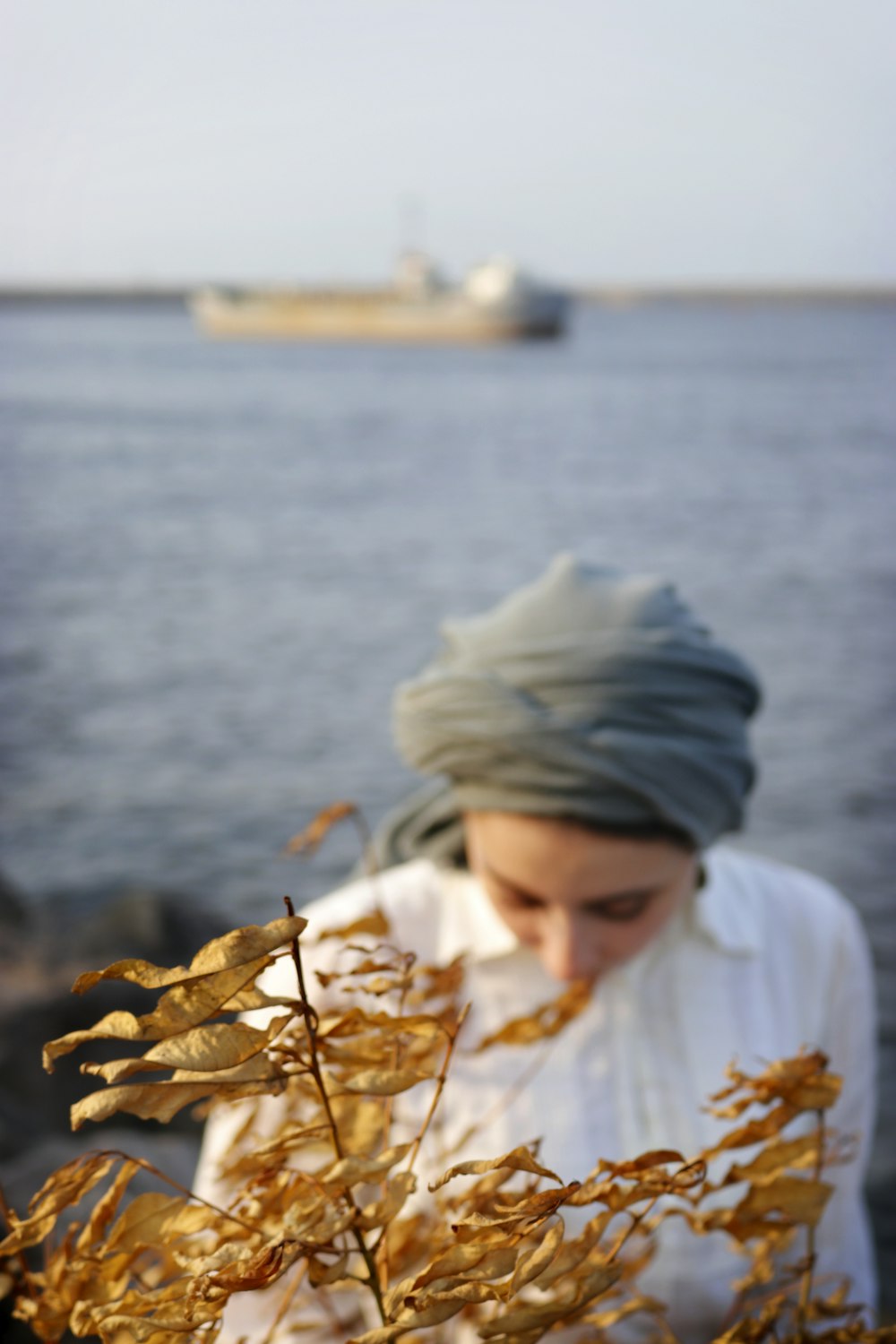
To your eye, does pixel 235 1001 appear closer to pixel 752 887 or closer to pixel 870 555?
pixel 752 887

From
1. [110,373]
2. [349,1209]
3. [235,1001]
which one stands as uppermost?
[235,1001]

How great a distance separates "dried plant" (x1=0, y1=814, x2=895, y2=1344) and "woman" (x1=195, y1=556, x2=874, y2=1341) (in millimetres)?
774

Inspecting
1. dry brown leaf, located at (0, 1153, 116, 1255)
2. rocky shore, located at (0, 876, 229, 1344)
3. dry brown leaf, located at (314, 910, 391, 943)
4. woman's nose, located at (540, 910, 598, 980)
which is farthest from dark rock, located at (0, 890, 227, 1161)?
dry brown leaf, located at (0, 1153, 116, 1255)

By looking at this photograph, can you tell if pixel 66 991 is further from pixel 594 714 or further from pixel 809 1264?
pixel 809 1264

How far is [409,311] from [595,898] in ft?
274

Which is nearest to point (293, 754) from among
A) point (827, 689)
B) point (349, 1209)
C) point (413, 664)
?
point (413, 664)

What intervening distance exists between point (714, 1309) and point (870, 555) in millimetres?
15561

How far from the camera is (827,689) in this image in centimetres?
1127

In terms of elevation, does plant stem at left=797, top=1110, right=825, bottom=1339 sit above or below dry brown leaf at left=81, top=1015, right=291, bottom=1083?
below

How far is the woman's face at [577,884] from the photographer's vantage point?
1.75 m

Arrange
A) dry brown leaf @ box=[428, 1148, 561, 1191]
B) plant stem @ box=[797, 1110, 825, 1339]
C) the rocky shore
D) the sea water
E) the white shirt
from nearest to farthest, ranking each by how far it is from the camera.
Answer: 1. dry brown leaf @ box=[428, 1148, 561, 1191]
2. plant stem @ box=[797, 1110, 825, 1339]
3. the white shirt
4. the rocky shore
5. the sea water

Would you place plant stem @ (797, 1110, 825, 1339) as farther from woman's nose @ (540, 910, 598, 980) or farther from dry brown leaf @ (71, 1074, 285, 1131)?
woman's nose @ (540, 910, 598, 980)

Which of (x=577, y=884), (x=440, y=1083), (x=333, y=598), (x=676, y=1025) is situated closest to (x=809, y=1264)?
(x=440, y=1083)

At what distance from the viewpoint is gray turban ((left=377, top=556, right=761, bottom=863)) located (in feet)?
5.70
